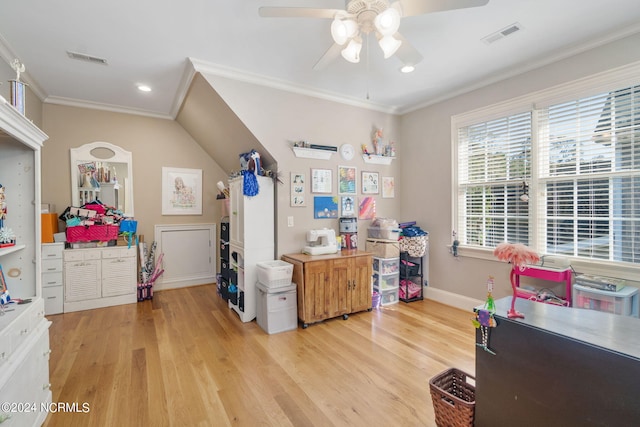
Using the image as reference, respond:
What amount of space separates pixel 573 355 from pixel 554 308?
1.34 ft

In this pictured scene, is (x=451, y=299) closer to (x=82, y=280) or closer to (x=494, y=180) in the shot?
(x=494, y=180)

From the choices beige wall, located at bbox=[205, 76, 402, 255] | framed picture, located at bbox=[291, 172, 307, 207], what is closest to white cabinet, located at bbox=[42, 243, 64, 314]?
beige wall, located at bbox=[205, 76, 402, 255]

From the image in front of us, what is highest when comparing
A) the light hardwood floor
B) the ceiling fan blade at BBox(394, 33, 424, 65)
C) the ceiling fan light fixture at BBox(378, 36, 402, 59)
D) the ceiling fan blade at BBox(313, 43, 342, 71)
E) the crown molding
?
the crown molding

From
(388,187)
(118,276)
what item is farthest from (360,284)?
(118,276)

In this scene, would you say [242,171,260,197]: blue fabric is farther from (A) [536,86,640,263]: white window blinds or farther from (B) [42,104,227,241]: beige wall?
(A) [536,86,640,263]: white window blinds

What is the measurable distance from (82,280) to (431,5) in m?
4.75

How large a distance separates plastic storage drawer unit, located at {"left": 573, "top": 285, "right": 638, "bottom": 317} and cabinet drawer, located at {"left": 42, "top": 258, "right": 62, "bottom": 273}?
5646mm

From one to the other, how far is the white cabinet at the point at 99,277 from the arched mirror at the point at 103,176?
2.54 feet

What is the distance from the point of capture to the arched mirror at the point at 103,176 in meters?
4.19

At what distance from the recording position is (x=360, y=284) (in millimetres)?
3586

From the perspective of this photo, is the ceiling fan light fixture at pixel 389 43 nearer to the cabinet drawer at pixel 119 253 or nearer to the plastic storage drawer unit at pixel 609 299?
the plastic storage drawer unit at pixel 609 299

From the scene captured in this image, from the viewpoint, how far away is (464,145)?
Result: 3.85 m

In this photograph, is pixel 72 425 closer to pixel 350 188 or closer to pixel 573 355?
pixel 573 355

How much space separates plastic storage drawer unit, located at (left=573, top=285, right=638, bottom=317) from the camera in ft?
7.72
